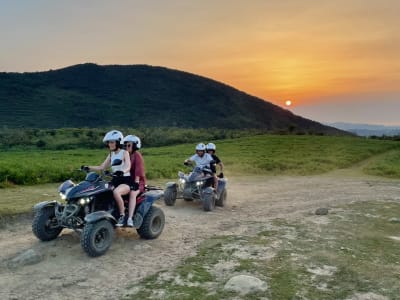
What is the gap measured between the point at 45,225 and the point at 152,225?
2.49 meters

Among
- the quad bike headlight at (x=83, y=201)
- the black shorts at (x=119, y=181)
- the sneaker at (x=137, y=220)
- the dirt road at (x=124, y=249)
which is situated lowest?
the dirt road at (x=124, y=249)

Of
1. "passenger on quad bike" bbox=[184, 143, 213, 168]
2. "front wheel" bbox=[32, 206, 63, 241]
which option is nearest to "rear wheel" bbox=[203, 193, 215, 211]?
"passenger on quad bike" bbox=[184, 143, 213, 168]

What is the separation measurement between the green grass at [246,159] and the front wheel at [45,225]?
9.01m

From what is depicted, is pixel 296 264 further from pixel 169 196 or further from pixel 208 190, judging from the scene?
pixel 169 196

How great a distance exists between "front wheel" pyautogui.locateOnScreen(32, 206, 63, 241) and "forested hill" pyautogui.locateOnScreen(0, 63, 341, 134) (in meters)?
101

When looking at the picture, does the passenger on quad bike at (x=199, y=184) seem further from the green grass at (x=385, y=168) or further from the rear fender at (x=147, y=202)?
the green grass at (x=385, y=168)

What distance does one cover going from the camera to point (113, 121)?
126 m

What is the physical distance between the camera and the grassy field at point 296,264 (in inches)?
279

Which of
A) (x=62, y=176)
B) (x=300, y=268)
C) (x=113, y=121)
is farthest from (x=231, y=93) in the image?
(x=300, y=268)

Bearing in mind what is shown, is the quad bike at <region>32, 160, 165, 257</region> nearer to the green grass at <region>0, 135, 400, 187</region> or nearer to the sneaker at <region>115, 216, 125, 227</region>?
the sneaker at <region>115, 216, 125, 227</region>

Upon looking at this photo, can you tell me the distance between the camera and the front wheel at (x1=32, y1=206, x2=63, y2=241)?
941 cm

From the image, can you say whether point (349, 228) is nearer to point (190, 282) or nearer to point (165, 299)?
point (190, 282)

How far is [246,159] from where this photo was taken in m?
33.4

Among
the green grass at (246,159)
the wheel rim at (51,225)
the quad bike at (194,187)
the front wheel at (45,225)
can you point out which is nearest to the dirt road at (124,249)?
the front wheel at (45,225)
